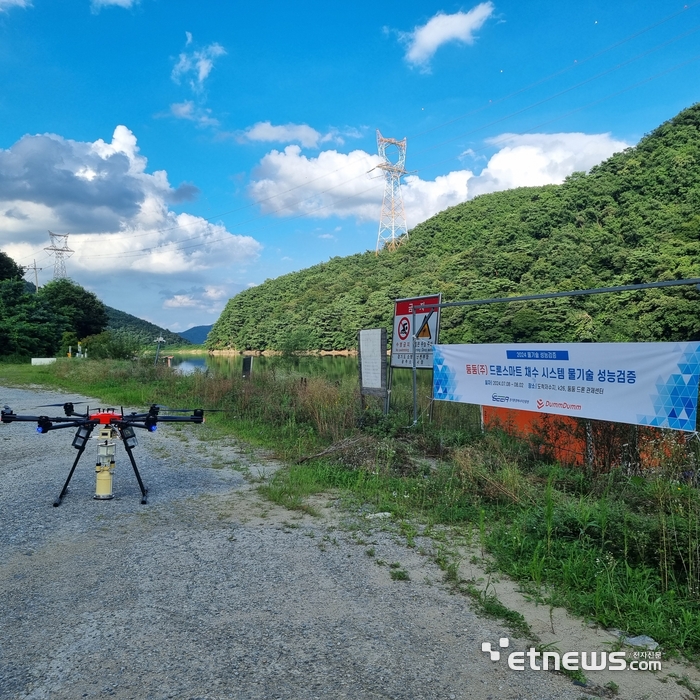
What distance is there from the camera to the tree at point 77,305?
5558cm

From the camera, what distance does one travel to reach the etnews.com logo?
9.79 ft

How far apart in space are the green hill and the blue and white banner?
224 centimetres

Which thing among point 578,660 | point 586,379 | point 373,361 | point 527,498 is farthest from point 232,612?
point 373,361

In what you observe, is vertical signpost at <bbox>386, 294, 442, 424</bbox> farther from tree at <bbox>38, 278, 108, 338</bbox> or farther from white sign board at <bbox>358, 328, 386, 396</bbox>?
tree at <bbox>38, 278, 108, 338</bbox>

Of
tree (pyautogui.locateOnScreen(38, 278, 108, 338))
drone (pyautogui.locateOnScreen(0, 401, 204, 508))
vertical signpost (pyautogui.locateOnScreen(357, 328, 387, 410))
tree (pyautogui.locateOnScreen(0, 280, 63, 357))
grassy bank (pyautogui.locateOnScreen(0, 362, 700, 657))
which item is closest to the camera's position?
grassy bank (pyautogui.locateOnScreen(0, 362, 700, 657))

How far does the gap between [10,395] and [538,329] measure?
20883 mm

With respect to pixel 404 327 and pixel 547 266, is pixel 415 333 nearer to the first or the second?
pixel 404 327

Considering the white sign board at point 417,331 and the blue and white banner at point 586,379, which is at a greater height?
the white sign board at point 417,331

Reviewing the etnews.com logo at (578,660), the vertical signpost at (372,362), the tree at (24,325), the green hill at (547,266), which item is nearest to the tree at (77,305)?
the tree at (24,325)

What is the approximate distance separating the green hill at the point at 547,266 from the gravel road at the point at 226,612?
20.2ft

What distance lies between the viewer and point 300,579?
4121mm

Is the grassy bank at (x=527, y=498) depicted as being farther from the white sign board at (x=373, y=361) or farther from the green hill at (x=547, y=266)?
the green hill at (x=547, y=266)

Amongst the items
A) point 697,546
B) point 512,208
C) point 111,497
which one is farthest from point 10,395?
point 512,208

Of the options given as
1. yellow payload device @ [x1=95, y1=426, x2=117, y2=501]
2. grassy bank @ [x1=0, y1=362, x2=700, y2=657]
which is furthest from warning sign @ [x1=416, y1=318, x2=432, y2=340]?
yellow payload device @ [x1=95, y1=426, x2=117, y2=501]
